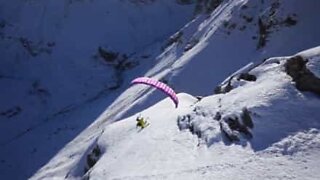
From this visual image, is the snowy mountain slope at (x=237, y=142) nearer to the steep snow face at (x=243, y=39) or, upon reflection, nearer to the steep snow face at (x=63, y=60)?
the steep snow face at (x=243, y=39)

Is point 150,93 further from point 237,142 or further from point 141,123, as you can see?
point 237,142

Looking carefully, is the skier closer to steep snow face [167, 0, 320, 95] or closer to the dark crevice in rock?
the dark crevice in rock

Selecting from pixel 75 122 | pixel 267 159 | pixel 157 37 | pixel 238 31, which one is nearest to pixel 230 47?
pixel 238 31

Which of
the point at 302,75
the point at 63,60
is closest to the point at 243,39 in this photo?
the point at 302,75

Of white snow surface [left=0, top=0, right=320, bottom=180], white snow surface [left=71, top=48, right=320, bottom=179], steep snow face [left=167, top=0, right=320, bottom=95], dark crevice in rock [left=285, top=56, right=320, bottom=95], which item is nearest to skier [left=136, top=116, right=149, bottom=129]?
white snow surface [left=0, top=0, right=320, bottom=180]

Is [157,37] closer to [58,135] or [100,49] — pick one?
[100,49]

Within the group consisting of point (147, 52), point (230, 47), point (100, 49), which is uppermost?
point (100, 49)
